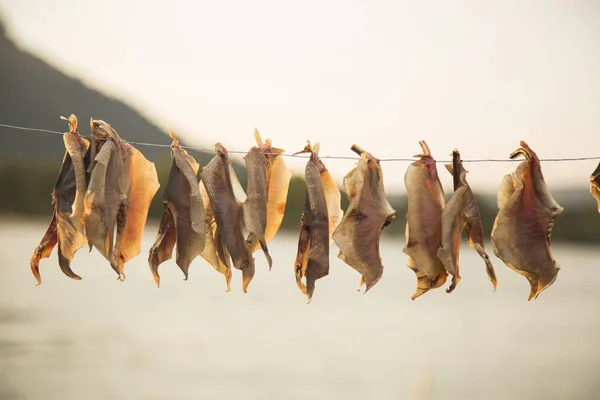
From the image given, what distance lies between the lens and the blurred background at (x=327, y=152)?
3.04 metres

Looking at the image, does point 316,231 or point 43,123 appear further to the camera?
point 43,123

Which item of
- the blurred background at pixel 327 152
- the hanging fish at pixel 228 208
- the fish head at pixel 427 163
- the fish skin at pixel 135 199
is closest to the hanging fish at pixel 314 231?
the hanging fish at pixel 228 208

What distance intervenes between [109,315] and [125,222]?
159 cm

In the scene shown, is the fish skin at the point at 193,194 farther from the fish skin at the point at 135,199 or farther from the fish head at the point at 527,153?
the fish head at the point at 527,153

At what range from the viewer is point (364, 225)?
1.66m

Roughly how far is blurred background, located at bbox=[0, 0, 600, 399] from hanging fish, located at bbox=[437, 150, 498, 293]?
4.77 feet

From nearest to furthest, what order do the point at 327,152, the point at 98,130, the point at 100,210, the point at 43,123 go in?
the point at 100,210 → the point at 98,130 → the point at 327,152 → the point at 43,123

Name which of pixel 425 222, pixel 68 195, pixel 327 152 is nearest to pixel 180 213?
pixel 68 195

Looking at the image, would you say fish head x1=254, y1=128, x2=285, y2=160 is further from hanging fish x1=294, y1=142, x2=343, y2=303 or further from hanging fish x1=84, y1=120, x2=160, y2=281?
hanging fish x1=84, y1=120, x2=160, y2=281
